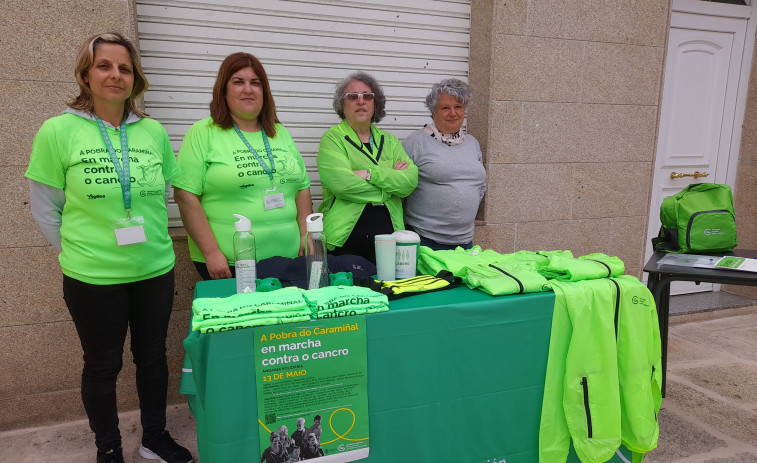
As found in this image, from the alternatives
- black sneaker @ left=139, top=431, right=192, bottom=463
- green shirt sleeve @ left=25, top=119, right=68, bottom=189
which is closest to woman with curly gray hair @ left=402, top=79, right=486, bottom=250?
black sneaker @ left=139, top=431, right=192, bottom=463

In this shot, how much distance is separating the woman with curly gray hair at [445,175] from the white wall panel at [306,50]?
2.10 ft

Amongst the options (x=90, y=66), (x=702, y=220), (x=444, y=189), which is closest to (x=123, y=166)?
(x=90, y=66)

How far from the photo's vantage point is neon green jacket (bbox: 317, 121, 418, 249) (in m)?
2.47

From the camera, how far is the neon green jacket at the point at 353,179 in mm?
2469

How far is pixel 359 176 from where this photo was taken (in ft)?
8.13

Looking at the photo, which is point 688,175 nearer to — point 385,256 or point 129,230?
point 385,256

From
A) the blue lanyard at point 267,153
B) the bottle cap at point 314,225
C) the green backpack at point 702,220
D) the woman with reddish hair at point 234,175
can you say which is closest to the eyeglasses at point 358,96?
the woman with reddish hair at point 234,175

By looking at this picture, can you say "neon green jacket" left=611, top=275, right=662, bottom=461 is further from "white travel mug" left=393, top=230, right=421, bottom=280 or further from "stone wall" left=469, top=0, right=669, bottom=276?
"stone wall" left=469, top=0, right=669, bottom=276

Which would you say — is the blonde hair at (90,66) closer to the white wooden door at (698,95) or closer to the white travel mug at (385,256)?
the white travel mug at (385,256)

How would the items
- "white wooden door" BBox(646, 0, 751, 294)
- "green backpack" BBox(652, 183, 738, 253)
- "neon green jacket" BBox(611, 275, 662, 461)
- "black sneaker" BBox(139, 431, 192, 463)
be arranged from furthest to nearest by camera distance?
"white wooden door" BBox(646, 0, 751, 294), "green backpack" BBox(652, 183, 738, 253), "black sneaker" BBox(139, 431, 192, 463), "neon green jacket" BBox(611, 275, 662, 461)

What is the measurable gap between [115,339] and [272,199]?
2.79 feet

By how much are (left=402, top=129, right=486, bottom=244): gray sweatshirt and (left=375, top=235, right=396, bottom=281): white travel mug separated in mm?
976

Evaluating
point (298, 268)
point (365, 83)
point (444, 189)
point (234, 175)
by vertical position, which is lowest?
point (298, 268)

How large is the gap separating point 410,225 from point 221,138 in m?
1.27
